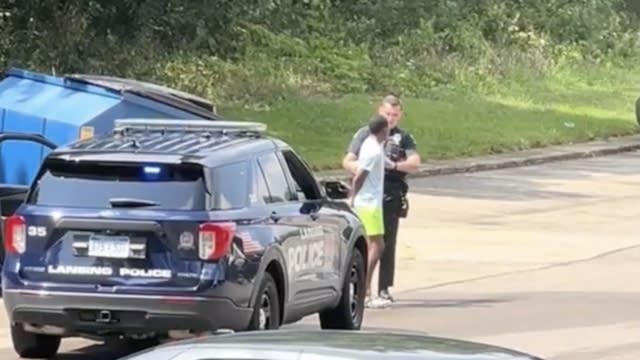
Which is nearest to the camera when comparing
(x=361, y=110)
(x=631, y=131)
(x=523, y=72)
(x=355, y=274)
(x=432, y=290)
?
(x=355, y=274)

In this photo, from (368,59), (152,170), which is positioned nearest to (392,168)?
(152,170)

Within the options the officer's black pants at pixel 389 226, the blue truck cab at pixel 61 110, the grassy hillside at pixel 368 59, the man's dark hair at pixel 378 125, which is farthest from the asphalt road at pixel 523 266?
the grassy hillside at pixel 368 59

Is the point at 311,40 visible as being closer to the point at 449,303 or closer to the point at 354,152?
the point at 449,303

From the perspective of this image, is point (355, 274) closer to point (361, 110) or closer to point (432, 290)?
point (432, 290)

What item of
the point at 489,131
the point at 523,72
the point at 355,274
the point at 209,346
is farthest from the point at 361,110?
the point at 209,346

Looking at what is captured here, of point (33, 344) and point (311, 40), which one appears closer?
point (33, 344)

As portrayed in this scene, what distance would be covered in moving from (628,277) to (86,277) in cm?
848

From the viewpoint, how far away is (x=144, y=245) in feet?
36.3

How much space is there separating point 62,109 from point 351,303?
513 centimetres

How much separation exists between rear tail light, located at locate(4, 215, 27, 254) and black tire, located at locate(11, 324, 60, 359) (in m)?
0.64

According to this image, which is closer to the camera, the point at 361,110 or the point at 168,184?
the point at 168,184

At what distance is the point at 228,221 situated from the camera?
11141mm

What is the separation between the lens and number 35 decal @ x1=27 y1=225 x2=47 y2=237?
36.8 ft

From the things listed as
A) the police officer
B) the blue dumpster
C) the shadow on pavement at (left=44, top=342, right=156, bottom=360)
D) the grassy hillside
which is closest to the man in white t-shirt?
the police officer
